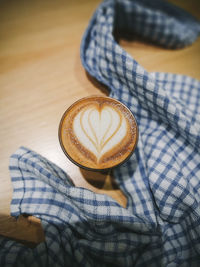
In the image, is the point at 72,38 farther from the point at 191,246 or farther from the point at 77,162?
the point at 191,246

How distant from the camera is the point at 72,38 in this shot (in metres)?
0.75

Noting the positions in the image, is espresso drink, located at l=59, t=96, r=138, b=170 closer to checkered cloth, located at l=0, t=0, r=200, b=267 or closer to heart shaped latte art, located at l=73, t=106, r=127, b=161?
heart shaped latte art, located at l=73, t=106, r=127, b=161

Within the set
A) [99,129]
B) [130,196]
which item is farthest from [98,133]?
[130,196]

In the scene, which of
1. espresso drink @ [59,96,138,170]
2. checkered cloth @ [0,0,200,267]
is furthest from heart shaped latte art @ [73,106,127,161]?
checkered cloth @ [0,0,200,267]

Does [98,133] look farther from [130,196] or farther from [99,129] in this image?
[130,196]

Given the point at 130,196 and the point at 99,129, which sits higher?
the point at 99,129

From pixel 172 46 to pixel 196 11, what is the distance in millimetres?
199

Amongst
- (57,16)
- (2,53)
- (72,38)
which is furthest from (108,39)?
(2,53)

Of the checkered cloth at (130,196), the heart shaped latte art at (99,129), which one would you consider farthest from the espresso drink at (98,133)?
the checkered cloth at (130,196)

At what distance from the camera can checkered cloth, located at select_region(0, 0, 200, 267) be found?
1.75 ft

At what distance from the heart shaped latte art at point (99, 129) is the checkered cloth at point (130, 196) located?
0.39ft

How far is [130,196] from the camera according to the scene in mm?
607

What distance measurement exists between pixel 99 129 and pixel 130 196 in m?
0.23

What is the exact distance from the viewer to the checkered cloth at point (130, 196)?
53 centimetres
